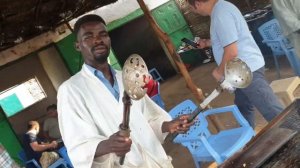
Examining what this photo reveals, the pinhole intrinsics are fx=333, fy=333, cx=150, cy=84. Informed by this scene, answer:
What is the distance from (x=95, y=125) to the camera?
172 cm

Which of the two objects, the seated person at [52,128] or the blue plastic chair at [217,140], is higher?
the seated person at [52,128]

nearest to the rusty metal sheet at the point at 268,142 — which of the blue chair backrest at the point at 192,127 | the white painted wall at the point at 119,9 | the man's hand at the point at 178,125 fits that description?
the man's hand at the point at 178,125

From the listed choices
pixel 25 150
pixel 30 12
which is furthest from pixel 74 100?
pixel 25 150

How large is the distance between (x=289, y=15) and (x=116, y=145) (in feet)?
7.89

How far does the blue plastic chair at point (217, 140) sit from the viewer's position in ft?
Answer: 9.75

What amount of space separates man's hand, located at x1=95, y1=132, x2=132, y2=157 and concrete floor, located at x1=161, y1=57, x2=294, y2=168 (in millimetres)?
2402

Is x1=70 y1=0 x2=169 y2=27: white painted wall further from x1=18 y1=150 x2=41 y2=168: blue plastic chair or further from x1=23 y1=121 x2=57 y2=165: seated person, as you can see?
x1=18 y1=150 x2=41 y2=168: blue plastic chair

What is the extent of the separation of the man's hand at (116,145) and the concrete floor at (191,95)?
7.88 ft

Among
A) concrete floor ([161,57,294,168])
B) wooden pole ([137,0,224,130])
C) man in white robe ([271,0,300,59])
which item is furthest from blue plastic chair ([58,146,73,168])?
man in white robe ([271,0,300,59])

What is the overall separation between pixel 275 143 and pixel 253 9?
6993mm

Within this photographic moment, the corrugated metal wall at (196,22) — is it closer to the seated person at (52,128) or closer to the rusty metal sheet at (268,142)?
the seated person at (52,128)

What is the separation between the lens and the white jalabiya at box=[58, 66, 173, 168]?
165 cm

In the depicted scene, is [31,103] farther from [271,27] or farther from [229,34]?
[229,34]

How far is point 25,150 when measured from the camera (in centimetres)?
743
